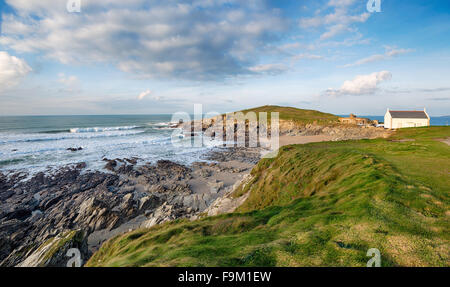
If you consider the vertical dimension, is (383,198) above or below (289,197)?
above

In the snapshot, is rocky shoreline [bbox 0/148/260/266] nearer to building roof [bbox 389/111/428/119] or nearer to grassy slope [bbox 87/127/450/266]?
grassy slope [bbox 87/127/450/266]

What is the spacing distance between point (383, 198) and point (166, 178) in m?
24.3

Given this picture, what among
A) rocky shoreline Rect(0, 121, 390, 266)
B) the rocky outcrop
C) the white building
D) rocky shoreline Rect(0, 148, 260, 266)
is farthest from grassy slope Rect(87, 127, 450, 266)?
the white building

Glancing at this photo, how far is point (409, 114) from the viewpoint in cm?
5072

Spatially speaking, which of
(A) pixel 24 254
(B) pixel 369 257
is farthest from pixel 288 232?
(A) pixel 24 254

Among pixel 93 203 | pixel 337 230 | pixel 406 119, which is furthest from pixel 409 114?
pixel 93 203

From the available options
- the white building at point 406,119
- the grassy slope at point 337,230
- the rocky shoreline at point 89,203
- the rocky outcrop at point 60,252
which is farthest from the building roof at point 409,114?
the rocky outcrop at point 60,252

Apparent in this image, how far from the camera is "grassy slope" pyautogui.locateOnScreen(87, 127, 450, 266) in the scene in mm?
5160

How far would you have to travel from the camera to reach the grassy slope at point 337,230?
5.16 metres

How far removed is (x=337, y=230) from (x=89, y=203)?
19259 millimetres

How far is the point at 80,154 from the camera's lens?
41.0 metres

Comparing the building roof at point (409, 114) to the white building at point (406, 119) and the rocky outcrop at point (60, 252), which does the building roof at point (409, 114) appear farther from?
the rocky outcrop at point (60, 252)
